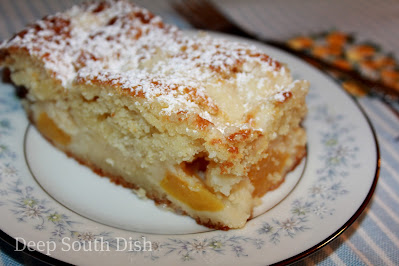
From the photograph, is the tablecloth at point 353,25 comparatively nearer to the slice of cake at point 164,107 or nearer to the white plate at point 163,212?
the white plate at point 163,212

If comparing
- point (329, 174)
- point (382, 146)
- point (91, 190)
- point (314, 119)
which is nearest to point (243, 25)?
point (314, 119)

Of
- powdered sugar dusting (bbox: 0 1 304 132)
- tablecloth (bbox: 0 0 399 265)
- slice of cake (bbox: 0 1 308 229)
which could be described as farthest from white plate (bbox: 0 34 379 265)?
powdered sugar dusting (bbox: 0 1 304 132)

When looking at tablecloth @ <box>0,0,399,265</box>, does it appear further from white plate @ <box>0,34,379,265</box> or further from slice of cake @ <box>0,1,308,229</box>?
slice of cake @ <box>0,1,308,229</box>

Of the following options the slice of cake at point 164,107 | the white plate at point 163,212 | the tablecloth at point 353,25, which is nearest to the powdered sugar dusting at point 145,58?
the slice of cake at point 164,107

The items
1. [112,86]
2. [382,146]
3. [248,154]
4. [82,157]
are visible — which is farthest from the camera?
[382,146]

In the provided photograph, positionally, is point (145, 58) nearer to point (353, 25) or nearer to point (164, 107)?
point (164, 107)

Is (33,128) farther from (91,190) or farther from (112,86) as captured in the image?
(112,86)

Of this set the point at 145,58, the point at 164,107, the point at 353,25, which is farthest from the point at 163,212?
the point at 353,25
